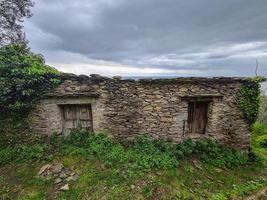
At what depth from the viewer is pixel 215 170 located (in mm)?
6367

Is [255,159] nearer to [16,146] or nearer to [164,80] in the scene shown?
[164,80]

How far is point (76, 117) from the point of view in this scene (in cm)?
738

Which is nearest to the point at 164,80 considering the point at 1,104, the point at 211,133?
the point at 211,133

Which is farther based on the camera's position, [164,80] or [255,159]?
[255,159]

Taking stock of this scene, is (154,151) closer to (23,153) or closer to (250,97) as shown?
(250,97)

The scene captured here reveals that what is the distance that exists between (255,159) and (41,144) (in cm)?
786

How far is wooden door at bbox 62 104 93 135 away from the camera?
23.9ft

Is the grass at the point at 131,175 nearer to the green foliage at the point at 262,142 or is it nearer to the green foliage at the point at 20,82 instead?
the green foliage at the point at 20,82

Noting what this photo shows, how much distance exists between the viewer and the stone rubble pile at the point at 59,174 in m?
5.48

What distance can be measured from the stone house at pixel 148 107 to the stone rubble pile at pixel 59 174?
1610 mm

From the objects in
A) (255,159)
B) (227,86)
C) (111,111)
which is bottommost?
(255,159)

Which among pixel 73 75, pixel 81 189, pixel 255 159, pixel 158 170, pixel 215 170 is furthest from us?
pixel 255 159

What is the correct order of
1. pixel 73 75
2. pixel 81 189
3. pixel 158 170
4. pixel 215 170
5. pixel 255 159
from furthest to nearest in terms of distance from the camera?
pixel 255 159, pixel 73 75, pixel 215 170, pixel 158 170, pixel 81 189

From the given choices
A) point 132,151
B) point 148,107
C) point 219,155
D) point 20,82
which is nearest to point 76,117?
point 20,82
